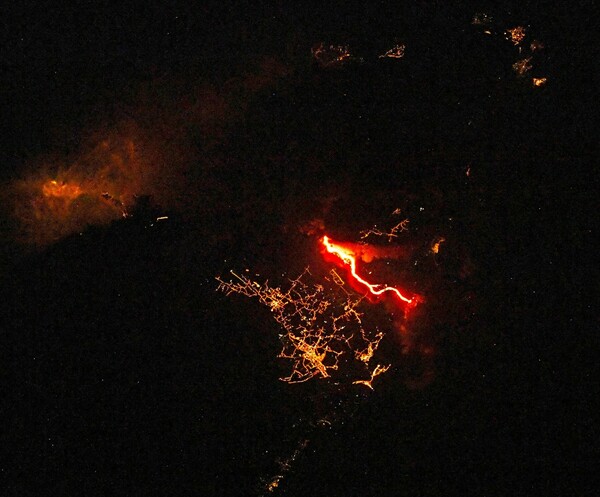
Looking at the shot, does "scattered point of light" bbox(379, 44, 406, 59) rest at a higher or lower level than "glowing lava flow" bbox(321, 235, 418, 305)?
higher

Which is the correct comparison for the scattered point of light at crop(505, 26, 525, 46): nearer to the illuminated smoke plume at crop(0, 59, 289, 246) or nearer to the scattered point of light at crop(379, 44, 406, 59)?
the scattered point of light at crop(379, 44, 406, 59)

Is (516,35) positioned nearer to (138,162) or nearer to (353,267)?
(353,267)

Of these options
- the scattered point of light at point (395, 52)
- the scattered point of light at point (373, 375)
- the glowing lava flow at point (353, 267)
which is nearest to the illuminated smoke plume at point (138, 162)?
the scattered point of light at point (395, 52)

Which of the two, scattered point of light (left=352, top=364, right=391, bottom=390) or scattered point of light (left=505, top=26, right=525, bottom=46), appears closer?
scattered point of light (left=352, top=364, right=391, bottom=390)

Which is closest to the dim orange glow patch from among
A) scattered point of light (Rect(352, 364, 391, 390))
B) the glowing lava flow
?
the glowing lava flow

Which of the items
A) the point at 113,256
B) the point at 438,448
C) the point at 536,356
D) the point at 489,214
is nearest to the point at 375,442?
the point at 438,448

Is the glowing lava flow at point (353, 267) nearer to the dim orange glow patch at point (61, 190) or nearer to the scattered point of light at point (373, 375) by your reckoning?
the scattered point of light at point (373, 375)

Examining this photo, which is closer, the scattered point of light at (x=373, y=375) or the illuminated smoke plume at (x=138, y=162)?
the scattered point of light at (x=373, y=375)

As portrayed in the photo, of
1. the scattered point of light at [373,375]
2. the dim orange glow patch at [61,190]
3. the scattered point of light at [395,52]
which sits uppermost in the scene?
the scattered point of light at [395,52]
